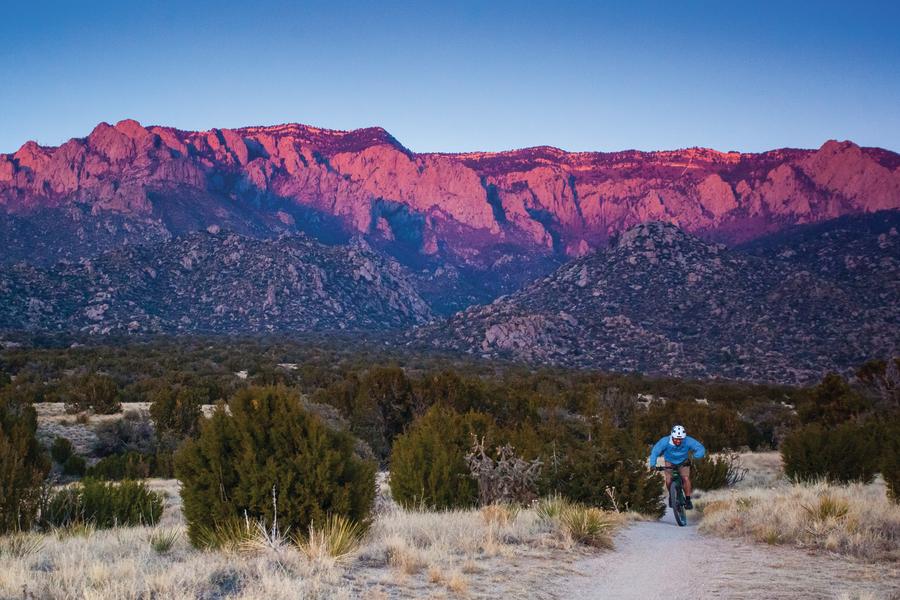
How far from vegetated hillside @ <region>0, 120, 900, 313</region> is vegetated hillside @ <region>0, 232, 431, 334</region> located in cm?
1681

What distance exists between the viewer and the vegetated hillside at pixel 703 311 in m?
61.5

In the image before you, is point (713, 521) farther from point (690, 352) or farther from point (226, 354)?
point (690, 352)

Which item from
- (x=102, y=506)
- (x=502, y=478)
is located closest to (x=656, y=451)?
(x=502, y=478)

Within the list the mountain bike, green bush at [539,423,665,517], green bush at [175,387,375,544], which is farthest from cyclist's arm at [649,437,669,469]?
green bush at [175,387,375,544]

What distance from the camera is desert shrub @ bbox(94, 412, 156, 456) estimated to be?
90.6 feet

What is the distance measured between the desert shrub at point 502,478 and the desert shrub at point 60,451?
16.8 metres

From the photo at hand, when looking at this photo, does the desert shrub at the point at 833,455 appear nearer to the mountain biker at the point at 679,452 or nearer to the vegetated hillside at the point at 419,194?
the mountain biker at the point at 679,452

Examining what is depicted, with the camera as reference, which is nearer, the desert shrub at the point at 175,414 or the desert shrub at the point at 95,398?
the desert shrub at the point at 175,414

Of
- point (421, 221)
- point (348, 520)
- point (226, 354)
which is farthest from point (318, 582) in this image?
point (421, 221)

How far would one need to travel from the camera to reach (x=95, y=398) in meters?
32.9

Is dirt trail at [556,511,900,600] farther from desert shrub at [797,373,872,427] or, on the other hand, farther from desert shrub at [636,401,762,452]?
desert shrub at [797,373,872,427]

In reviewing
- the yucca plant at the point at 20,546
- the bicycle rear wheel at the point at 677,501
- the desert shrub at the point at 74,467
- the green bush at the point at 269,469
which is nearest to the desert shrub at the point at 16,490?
the yucca plant at the point at 20,546

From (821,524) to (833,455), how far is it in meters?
13.2

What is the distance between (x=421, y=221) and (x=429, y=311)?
4359 cm
